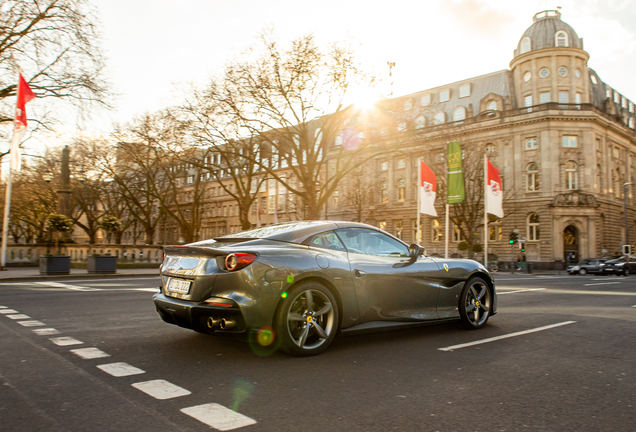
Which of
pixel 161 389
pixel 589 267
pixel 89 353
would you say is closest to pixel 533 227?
pixel 589 267

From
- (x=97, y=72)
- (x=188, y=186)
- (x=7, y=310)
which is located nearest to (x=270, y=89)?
(x=97, y=72)

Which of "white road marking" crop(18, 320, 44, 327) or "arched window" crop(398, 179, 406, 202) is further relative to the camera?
"arched window" crop(398, 179, 406, 202)

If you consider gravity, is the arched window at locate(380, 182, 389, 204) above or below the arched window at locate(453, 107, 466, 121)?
below

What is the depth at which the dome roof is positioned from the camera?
48938 mm

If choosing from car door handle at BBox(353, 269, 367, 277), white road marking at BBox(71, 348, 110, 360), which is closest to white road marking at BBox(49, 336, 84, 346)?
white road marking at BBox(71, 348, 110, 360)

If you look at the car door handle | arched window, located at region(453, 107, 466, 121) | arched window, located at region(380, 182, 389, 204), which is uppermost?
arched window, located at region(453, 107, 466, 121)

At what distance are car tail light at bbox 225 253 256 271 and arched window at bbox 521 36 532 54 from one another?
53486 mm

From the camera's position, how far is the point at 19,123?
19.4 metres

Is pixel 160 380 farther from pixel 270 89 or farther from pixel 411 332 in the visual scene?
pixel 270 89

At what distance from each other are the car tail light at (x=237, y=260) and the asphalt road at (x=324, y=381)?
35.1 inches

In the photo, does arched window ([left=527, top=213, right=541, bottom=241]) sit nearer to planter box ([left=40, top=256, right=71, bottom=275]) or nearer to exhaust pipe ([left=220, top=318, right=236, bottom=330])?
planter box ([left=40, top=256, right=71, bottom=275])

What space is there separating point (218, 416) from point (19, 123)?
66.4 feet

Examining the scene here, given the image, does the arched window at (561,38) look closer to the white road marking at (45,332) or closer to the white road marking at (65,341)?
the white road marking at (45,332)

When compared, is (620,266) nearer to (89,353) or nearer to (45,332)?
(45,332)
